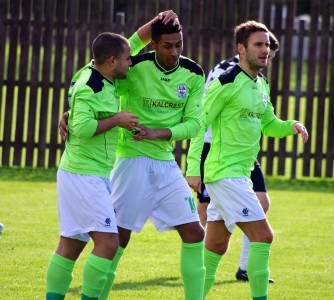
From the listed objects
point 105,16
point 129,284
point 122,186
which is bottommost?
point 129,284

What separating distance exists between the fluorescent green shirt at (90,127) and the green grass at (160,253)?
1.73 m

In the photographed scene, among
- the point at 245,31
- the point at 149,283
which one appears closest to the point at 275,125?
the point at 245,31

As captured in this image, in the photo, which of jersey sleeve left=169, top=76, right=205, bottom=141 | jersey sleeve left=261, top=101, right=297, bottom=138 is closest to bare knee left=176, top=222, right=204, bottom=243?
jersey sleeve left=169, top=76, right=205, bottom=141

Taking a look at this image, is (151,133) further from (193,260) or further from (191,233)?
(193,260)

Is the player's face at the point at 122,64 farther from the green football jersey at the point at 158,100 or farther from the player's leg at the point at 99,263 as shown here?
the player's leg at the point at 99,263

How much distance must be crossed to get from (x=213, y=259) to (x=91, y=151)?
5.25ft

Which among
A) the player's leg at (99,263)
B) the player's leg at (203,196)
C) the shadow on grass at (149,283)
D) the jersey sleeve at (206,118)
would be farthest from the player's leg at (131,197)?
the player's leg at (203,196)

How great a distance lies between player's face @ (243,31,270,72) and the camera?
7.86m

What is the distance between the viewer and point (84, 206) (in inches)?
275

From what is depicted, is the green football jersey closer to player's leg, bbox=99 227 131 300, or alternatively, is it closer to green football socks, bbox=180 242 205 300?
player's leg, bbox=99 227 131 300

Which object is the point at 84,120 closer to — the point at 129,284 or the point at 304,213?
the point at 129,284

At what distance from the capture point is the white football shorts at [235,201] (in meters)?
7.64

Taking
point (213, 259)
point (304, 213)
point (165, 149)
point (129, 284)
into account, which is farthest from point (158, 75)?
point (304, 213)

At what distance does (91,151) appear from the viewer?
7059 mm
